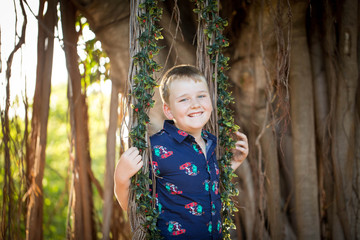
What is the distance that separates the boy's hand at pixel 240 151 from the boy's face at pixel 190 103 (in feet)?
1.05

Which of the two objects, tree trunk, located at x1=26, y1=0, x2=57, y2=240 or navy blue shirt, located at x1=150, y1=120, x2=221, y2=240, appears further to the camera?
tree trunk, located at x1=26, y1=0, x2=57, y2=240

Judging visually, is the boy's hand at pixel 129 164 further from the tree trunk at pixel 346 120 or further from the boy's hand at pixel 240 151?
the tree trunk at pixel 346 120

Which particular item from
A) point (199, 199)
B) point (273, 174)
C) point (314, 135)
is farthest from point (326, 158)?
point (199, 199)

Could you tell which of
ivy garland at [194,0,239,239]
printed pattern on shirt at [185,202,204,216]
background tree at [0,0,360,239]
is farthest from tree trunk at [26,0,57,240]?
printed pattern on shirt at [185,202,204,216]

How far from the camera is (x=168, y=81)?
174 centimetres

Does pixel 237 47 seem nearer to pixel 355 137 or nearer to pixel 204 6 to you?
pixel 204 6

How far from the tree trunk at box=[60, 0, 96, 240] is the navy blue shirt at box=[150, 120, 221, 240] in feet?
3.79

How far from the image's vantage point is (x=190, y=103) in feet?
Answer: 5.47

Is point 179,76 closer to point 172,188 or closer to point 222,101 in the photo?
point 222,101

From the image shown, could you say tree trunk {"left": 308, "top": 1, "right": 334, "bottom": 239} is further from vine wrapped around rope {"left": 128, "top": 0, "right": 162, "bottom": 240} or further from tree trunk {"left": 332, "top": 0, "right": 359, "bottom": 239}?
vine wrapped around rope {"left": 128, "top": 0, "right": 162, "bottom": 240}

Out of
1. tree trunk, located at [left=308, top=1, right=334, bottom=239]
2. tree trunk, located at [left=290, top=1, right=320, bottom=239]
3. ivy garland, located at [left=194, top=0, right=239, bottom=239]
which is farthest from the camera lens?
tree trunk, located at [left=308, top=1, right=334, bottom=239]

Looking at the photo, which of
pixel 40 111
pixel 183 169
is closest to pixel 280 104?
pixel 183 169

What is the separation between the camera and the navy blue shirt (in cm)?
159

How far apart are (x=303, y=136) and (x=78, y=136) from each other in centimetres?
176
